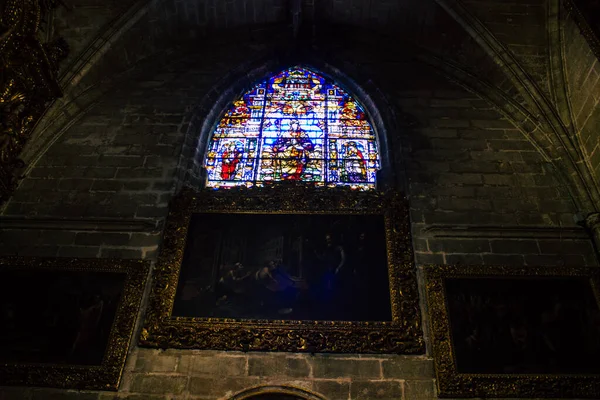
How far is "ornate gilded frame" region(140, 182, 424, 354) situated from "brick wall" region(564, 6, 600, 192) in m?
2.51

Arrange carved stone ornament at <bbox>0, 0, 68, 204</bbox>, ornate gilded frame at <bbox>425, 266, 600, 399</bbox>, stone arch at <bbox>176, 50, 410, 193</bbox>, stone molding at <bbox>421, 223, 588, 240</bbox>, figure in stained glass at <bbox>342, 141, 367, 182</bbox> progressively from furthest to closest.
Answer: figure in stained glass at <bbox>342, 141, 367, 182</bbox>, stone arch at <bbox>176, 50, 410, 193</bbox>, stone molding at <bbox>421, 223, 588, 240</bbox>, carved stone ornament at <bbox>0, 0, 68, 204</bbox>, ornate gilded frame at <bbox>425, 266, 600, 399</bbox>

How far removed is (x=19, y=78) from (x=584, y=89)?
23.1ft

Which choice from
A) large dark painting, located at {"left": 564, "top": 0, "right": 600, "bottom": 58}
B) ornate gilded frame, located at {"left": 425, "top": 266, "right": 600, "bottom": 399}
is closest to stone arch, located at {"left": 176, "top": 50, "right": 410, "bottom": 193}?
ornate gilded frame, located at {"left": 425, "top": 266, "right": 600, "bottom": 399}

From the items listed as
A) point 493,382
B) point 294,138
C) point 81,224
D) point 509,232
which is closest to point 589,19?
point 509,232

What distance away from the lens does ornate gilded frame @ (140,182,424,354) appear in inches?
196

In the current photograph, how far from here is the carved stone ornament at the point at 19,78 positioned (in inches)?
221

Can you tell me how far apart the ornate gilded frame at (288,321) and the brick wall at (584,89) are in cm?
251

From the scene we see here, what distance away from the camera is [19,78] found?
5953 mm

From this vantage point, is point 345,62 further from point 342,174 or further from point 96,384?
point 96,384

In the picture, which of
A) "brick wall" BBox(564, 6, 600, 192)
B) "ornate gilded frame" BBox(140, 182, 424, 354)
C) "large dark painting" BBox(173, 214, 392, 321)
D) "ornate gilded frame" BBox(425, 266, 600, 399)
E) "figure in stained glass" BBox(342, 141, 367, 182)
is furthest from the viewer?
"figure in stained glass" BBox(342, 141, 367, 182)

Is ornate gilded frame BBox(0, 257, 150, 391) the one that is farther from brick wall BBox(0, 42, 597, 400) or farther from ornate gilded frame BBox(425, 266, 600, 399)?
ornate gilded frame BBox(425, 266, 600, 399)

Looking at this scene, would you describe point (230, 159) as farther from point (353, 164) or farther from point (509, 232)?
point (509, 232)

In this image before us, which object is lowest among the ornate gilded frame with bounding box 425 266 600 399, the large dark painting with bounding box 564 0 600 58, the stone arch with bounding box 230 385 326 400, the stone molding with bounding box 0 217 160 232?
the stone arch with bounding box 230 385 326 400

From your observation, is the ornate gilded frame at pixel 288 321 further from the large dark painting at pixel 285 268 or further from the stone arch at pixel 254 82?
the stone arch at pixel 254 82
